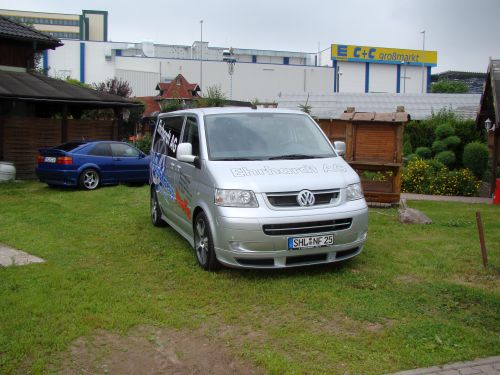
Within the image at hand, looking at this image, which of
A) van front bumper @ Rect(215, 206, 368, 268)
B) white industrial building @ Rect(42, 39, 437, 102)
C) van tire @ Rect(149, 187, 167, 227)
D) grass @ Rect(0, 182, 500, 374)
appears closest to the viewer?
grass @ Rect(0, 182, 500, 374)

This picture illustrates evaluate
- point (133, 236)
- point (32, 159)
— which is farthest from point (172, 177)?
point (32, 159)

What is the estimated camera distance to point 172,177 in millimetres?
7914

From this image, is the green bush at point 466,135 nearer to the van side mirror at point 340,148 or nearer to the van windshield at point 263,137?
the van side mirror at point 340,148

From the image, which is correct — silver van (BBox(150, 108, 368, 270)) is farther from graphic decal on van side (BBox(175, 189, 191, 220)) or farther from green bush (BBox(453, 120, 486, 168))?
green bush (BBox(453, 120, 486, 168))

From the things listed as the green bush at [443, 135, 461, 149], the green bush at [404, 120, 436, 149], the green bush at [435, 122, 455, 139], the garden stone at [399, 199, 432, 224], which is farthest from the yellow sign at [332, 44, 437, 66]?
the garden stone at [399, 199, 432, 224]

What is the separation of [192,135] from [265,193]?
1.78 meters

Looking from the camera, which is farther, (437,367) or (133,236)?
(133,236)

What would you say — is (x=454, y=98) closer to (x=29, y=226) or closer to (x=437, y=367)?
(x=29, y=226)

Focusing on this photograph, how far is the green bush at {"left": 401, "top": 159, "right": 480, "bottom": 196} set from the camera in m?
15.1

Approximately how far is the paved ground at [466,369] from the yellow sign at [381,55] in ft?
266

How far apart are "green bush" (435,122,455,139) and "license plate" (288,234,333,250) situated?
51.6 ft

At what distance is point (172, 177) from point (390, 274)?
3368 mm

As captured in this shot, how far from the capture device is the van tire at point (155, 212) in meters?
9.10

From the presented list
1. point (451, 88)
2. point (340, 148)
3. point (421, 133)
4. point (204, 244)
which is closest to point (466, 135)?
point (421, 133)
